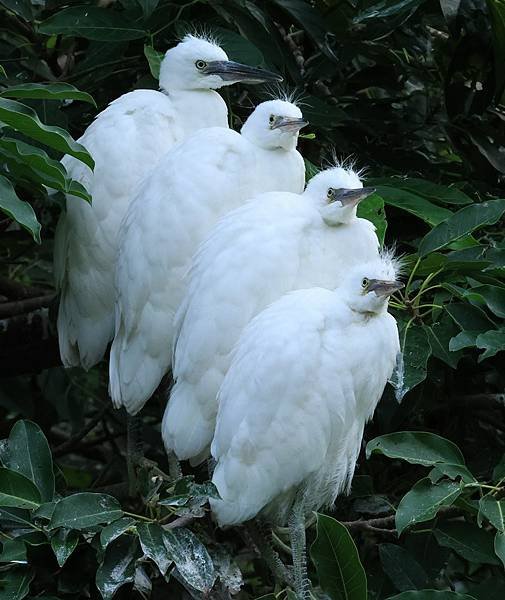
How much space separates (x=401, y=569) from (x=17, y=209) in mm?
1145

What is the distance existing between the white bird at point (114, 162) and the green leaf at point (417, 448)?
117cm

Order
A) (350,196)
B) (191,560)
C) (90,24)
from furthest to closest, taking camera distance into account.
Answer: (90,24) → (350,196) → (191,560)

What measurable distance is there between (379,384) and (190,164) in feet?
2.53

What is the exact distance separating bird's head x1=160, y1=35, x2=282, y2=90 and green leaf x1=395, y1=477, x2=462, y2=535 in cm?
134

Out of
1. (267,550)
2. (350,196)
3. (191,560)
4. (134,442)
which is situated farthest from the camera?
(134,442)

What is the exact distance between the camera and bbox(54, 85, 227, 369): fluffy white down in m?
3.49

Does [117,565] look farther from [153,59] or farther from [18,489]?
[153,59]

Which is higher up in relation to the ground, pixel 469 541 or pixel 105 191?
pixel 105 191

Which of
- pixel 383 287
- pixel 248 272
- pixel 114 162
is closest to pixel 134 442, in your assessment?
pixel 114 162

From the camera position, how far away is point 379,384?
281 cm

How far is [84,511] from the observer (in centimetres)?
251

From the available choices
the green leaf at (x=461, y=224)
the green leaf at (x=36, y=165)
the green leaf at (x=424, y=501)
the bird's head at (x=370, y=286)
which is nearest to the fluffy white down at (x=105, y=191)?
the green leaf at (x=36, y=165)

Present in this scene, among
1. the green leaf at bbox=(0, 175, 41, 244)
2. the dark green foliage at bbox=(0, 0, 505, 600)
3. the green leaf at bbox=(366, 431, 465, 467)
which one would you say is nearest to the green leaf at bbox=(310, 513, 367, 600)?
the dark green foliage at bbox=(0, 0, 505, 600)

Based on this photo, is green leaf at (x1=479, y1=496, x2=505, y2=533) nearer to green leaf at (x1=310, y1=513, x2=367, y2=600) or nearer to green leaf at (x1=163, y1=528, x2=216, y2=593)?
green leaf at (x1=310, y1=513, x2=367, y2=600)
